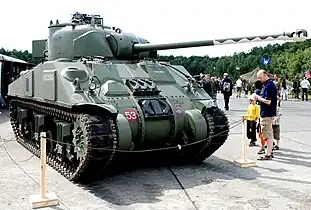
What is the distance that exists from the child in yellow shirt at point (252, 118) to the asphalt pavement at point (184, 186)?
96cm

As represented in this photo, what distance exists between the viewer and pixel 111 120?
24.8ft

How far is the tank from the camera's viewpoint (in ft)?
24.9

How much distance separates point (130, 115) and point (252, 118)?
4234mm

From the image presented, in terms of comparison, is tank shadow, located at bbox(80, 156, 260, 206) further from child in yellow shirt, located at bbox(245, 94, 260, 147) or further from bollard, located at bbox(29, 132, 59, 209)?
child in yellow shirt, located at bbox(245, 94, 260, 147)

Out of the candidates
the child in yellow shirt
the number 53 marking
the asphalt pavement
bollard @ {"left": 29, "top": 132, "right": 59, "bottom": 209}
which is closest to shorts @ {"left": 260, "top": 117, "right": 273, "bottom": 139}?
the asphalt pavement

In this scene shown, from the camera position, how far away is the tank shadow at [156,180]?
7090mm

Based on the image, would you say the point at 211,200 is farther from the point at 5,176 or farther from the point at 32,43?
the point at 32,43

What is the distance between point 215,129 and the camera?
886 cm

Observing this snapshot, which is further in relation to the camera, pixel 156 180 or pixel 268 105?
pixel 268 105

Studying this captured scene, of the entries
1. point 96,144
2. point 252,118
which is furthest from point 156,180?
point 252,118

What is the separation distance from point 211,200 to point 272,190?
1.23 metres

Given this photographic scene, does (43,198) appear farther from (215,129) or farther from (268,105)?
(268,105)

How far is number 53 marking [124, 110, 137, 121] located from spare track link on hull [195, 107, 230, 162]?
1.61 m

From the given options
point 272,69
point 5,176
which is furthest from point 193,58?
point 5,176
